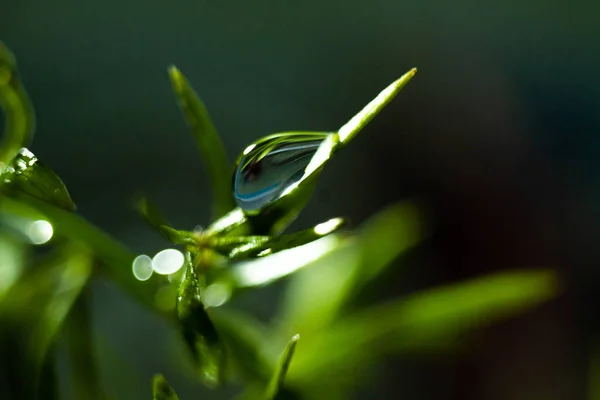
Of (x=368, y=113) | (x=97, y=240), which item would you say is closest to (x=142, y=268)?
(x=97, y=240)

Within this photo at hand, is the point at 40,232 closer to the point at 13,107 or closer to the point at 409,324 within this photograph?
the point at 13,107

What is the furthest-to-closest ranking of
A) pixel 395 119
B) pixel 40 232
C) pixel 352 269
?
pixel 395 119, pixel 352 269, pixel 40 232

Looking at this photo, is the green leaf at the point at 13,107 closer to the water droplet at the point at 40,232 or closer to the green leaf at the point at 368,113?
the water droplet at the point at 40,232

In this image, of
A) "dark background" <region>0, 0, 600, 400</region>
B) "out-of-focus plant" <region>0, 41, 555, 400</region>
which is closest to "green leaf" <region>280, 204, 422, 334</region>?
"out-of-focus plant" <region>0, 41, 555, 400</region>

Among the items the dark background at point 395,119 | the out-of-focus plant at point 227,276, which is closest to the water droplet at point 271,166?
the out-of-focus plant at point 227,276

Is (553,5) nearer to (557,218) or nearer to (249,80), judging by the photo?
(557,218)

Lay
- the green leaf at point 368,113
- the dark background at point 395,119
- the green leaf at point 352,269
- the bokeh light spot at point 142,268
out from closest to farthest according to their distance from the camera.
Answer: the green leaf at point 368,113
the bokeh light spot at point 142,268
the green leaf at point 352,269
the dark background at point 395,119

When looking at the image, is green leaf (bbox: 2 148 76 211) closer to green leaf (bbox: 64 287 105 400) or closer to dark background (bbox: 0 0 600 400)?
green leaf (bbox: 64 287 105 400)

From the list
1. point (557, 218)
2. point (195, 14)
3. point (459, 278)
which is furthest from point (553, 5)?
point (195, 14)
